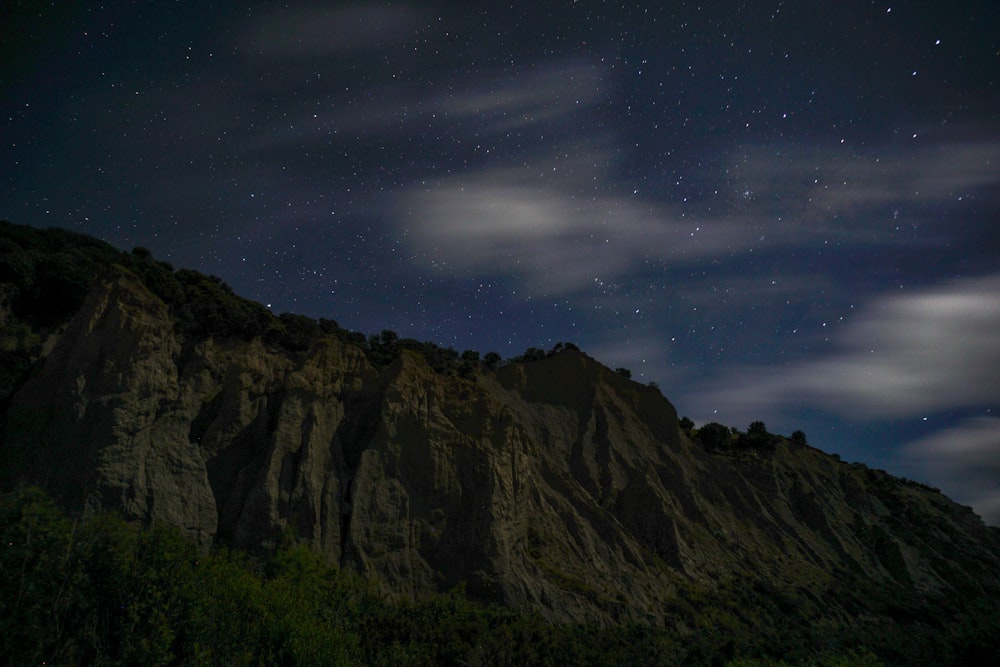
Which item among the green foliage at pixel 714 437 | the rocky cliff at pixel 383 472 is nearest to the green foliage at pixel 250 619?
the rocky cliff at pixel 383 472

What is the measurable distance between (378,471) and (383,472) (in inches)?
14.4

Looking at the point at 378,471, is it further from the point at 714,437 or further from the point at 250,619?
the point at 714,437

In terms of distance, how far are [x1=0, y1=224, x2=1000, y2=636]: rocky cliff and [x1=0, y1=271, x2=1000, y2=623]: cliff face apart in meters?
0.13

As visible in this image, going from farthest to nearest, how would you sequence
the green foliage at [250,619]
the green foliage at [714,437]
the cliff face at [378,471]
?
the green foliage at [714,437], the cliff face at [378,471], the green foliage at [250,619]

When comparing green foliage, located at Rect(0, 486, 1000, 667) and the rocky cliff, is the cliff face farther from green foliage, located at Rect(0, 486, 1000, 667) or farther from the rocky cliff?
green foliage, located at Rect(0, 486, 1000, 667)

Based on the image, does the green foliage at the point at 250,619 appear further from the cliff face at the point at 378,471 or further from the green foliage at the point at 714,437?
the green foliage at the point at 714,437

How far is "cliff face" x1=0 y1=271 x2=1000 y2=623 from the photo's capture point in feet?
115

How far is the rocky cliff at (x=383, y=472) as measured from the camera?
3519cm

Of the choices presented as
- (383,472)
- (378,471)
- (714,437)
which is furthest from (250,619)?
(714,437)

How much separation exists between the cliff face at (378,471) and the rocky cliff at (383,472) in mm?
125

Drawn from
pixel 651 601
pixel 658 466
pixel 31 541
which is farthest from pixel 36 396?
pixel 658 466

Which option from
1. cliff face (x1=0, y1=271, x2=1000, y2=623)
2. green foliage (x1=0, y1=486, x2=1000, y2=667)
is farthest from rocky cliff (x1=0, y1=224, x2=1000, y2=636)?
green foliage (x1=0, y1=486, x2=1000, y2=667)

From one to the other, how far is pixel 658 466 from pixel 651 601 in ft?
73.9

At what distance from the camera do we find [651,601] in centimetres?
4847
